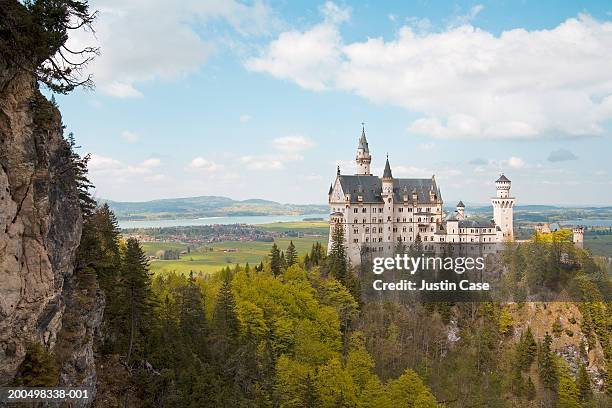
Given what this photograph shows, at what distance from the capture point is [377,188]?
93562mm

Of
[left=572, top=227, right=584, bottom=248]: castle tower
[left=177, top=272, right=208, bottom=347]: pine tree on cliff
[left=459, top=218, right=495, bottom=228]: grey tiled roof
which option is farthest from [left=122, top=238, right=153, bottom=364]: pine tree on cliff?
[left=572, top=227, right=584, bottom=248]: castle tower

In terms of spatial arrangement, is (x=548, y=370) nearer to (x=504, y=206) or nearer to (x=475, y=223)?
(x=475, y=223)

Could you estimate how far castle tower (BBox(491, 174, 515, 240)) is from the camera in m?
92.1

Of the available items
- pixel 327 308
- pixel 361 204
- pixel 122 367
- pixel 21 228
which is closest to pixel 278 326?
pixel 327 308

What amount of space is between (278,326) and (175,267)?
6292 centimetres

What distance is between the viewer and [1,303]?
20219 millimetres

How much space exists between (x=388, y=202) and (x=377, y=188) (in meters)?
3.37

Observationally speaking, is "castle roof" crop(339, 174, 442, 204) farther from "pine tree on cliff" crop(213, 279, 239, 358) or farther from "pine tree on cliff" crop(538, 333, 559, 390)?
"pine tree on cliff" crop(213, 279, 239, 358)

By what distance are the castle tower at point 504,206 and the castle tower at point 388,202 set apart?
18856 millimetres

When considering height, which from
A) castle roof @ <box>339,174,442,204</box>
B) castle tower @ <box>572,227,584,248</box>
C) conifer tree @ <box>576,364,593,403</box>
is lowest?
conifer tree @ <box>576,364,593,403</box>

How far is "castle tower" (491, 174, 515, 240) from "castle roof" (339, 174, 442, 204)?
10.3 meters

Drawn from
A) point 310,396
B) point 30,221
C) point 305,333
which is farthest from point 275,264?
point 30,221

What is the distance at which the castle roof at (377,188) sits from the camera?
9106 centimetres

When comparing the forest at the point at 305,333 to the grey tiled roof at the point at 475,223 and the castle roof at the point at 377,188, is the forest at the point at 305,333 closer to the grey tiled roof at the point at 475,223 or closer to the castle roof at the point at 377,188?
the grey tiled roof at the point at 475,223
